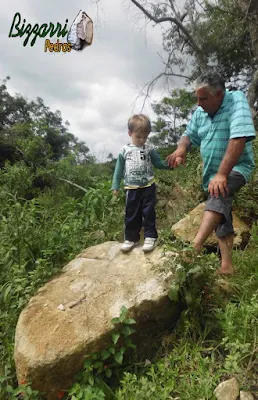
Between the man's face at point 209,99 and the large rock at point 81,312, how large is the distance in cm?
118

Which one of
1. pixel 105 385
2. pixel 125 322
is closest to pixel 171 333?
pixel 125 322

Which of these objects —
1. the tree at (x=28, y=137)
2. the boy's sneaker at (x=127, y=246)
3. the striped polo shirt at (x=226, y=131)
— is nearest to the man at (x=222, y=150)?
the striped polo shirt at (x=226, y=131)

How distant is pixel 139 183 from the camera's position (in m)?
2.86

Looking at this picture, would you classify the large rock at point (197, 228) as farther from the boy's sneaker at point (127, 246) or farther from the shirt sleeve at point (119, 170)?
the shirt sleeve at point (119, 170)

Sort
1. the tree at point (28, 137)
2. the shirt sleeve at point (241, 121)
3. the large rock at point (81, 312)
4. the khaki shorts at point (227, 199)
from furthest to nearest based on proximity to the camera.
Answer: the tree at point (28, 137), the khaki shorts at point (227, 199), the shirt sleeve at point (241, 121), the large rock at point (81, 312)

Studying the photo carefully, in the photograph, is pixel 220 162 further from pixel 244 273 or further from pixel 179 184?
pixel 179 184

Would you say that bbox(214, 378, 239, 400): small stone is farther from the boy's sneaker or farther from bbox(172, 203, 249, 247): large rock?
bbox(172, 203, 249, 247): large rock

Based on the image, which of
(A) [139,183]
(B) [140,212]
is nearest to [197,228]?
(B) [140,212]

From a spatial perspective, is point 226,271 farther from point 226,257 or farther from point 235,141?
point 235,141

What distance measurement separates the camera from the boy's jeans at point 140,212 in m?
2.84

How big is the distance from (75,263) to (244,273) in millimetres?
1467

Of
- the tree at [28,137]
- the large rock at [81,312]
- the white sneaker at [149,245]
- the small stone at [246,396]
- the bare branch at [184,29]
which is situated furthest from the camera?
the bare branch at [184,29]

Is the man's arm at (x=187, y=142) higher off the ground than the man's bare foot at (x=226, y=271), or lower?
higher

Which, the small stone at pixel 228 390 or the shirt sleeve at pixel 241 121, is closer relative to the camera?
the small stone at pixel 228 390
